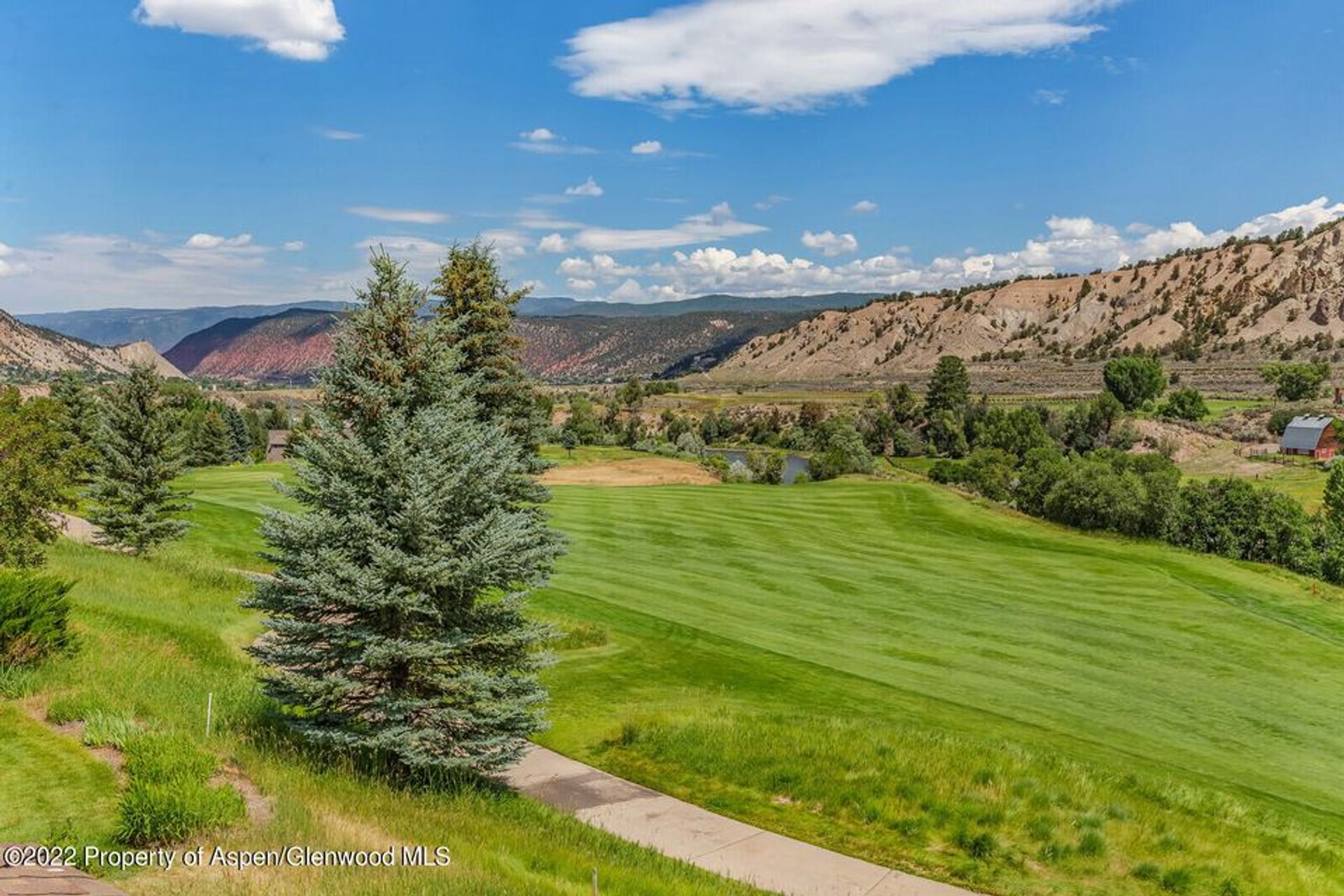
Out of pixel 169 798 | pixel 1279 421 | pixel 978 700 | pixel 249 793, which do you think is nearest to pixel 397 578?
pixel 249 793

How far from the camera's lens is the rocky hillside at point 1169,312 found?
140 meters

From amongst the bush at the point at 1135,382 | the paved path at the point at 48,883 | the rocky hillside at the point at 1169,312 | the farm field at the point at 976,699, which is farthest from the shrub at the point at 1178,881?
the rocky hillside at the point at 1169,312

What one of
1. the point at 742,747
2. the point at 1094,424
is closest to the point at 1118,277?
the point at 1094,424

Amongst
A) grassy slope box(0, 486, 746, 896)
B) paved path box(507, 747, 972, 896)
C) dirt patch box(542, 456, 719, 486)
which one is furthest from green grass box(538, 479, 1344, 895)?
dirt patch box(542, 456, 719, 486)

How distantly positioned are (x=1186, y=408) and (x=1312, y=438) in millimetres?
19646

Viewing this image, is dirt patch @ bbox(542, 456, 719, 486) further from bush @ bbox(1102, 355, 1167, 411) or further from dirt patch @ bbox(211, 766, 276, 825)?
bush @ bbox(1102, 355, 1167, 411)

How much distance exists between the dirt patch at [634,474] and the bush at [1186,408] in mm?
56588

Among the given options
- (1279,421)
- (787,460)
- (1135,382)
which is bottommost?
(787,460)

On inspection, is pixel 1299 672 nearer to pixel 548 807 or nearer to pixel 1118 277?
pixel 548 807

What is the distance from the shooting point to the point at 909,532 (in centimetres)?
4334

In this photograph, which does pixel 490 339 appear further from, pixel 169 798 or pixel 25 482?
pixel 169 798

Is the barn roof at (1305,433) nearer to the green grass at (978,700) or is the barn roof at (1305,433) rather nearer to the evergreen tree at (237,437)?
the green grass at (978,700)

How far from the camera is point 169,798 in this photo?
7227 millimetres

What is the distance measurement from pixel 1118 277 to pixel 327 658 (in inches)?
7871
